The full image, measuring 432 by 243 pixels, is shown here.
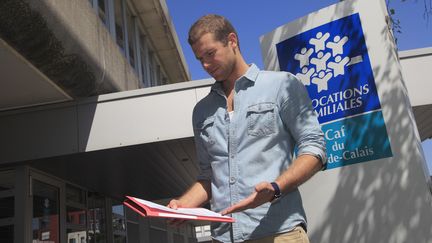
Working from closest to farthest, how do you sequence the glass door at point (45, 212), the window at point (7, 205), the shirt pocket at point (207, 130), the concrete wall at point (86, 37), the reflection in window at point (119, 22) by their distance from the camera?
the shirt pocket at point (207, 130), the concrete wall at point (86, 37), the window at point (7, 205), the glass door at point (45, 212), the reflection in window at point (119, 22)

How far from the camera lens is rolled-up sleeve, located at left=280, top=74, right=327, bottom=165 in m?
2.00

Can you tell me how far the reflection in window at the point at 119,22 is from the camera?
10.9 meters

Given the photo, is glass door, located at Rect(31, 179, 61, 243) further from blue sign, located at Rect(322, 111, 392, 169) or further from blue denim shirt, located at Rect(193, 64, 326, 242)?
blue denim shirt, located at Rect(193, 64, 326, 242)

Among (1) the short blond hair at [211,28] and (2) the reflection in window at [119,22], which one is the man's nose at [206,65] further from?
(2) the reflection in window at [119,22]

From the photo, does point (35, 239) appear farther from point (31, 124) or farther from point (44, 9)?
point (44, 9)

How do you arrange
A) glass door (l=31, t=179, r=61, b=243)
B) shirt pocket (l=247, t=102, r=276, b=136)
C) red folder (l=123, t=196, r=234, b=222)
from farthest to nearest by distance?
glass door (l=31, t=179, r=61, b=243) → shirt pocket (l=247, t=102, r=276, b=136) → red folder (l=123, t=196, r=234, b=222)

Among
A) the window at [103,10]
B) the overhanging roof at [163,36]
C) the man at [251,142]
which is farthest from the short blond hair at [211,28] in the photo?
the overhanging roof at [163,36]

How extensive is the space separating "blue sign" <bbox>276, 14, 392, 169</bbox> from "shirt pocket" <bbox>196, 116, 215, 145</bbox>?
73.1 inches

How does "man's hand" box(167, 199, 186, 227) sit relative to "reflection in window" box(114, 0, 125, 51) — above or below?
below

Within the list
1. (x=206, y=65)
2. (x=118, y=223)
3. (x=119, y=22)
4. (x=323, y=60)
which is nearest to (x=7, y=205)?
(x=119, y=22)

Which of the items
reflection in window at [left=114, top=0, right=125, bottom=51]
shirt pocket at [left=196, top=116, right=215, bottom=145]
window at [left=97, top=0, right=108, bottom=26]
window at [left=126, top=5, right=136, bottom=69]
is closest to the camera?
shirt pocket at [left=196, top=116, right=215, bottom=145]

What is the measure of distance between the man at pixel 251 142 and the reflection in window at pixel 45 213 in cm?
661

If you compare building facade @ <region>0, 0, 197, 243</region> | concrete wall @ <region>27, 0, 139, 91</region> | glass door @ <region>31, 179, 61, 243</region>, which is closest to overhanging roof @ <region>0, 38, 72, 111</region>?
building facade @ <region>0, 0, 197, 243</region>

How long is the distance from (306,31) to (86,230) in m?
8.33
